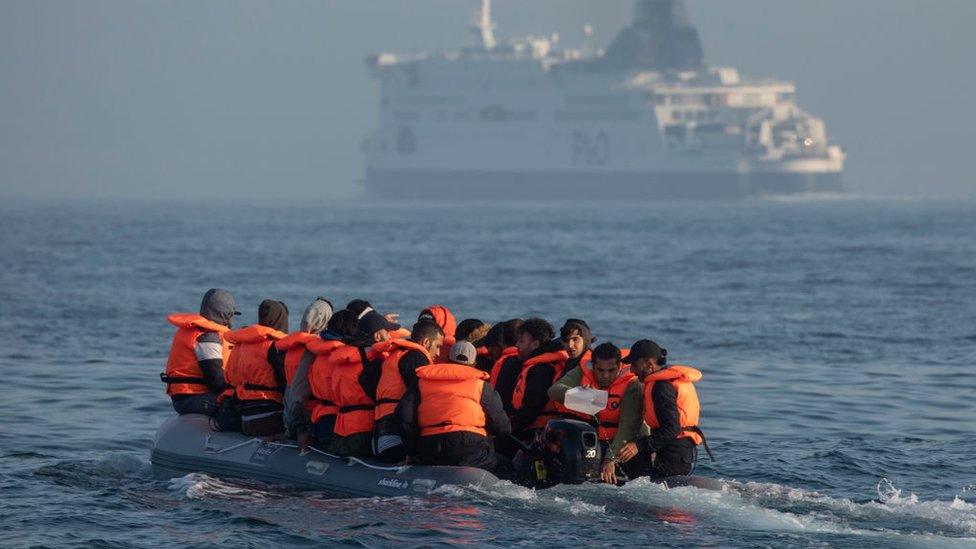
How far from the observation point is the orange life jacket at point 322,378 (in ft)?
42.6

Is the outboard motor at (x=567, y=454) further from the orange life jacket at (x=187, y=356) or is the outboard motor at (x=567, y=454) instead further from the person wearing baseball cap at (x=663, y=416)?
Result: the orange life jacket at (x=187, y=356)

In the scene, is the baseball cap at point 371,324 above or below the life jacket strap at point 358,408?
above

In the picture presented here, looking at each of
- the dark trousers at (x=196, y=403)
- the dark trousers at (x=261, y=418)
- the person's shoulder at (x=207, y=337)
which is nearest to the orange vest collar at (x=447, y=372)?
the dark trousers at (x=261, y=418)

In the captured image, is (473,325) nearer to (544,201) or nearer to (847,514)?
(847,514)

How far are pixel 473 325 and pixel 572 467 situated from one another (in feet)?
6.20

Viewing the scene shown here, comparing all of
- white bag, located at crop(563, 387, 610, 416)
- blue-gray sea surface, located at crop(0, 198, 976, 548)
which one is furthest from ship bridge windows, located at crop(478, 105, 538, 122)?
white bag, located at crop(563, 387, 610, 416)

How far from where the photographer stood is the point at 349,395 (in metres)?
13.0

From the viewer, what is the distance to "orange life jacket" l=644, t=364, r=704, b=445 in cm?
1211

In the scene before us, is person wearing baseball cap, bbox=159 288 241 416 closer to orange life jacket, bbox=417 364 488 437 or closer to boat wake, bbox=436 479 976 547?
orange life jacket, bbox=417 364 488 437

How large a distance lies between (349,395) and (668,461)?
268cm

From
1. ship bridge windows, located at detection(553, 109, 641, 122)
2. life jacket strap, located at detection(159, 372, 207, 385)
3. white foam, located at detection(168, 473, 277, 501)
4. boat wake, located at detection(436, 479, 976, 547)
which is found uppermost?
ship bridge windows, located at detection(553, 109, 641, 122)

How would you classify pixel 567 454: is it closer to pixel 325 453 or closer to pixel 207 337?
pixel 325 453

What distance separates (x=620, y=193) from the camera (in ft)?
429

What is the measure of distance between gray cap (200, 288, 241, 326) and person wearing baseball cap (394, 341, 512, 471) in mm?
2765
